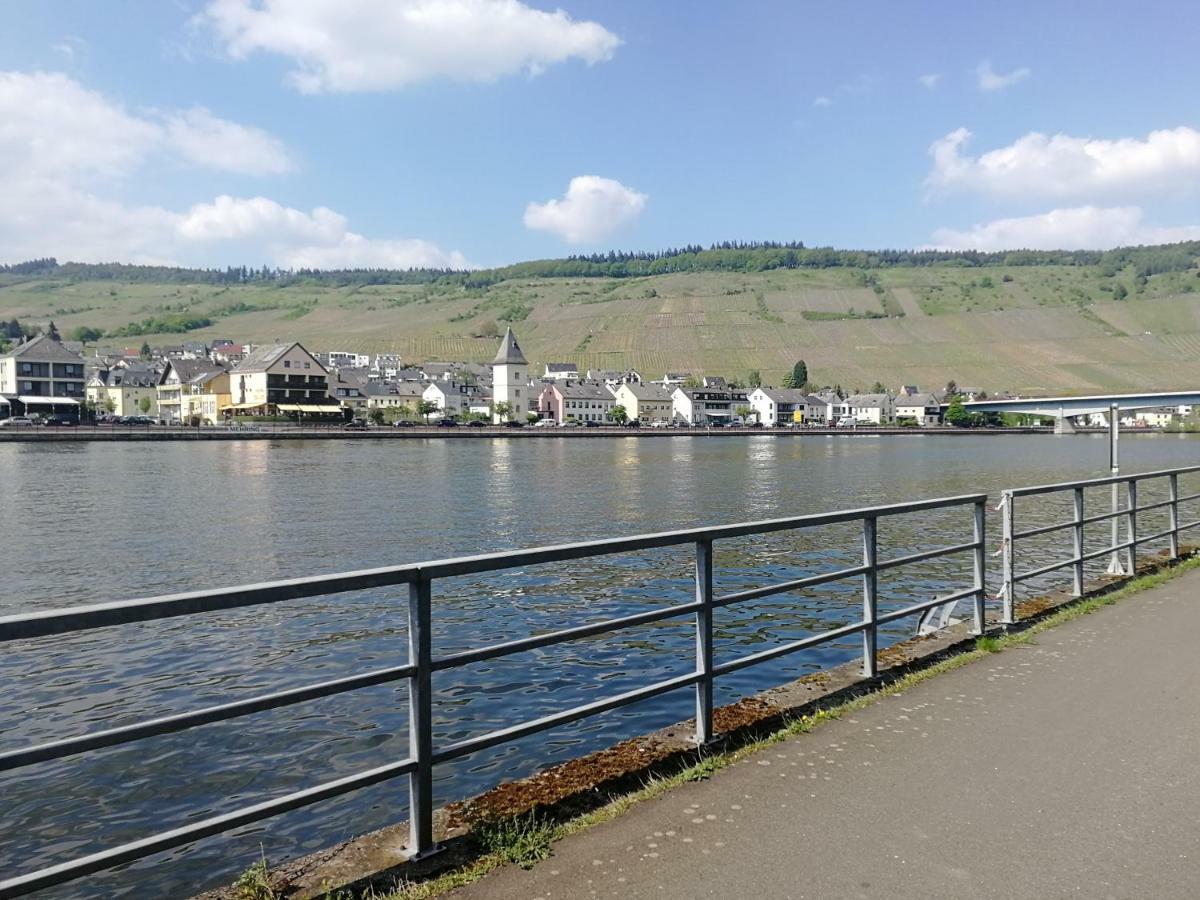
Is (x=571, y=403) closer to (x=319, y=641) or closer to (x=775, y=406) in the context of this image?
(x=775, y=406)

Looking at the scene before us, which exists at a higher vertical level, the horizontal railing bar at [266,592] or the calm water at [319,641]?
the horizontal railing bar at [266,592]

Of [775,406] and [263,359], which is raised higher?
[263,359]

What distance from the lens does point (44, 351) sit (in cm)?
12206

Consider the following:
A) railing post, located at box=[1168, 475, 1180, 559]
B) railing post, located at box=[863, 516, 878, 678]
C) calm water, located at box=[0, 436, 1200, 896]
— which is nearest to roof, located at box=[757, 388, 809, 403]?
calm water, located at box=[0, 436, 1200, 896]

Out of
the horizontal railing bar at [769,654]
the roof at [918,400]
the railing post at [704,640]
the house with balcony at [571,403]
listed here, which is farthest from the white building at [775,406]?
the railing post at [704,640]

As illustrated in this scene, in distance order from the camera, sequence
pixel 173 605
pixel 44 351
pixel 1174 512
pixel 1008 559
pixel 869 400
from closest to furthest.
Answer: pixel 173 605
pixel 1008 559
pixel 1174 512
pixel 44 351
pixel 869 400

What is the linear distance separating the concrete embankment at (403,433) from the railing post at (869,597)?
10920 centimetres

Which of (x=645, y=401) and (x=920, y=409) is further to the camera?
(x=645, y=401)

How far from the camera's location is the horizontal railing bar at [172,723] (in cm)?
331

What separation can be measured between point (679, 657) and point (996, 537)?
56.2 feet

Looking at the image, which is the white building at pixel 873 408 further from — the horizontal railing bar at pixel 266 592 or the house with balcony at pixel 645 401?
the horizontal railing bar at pixel 266 592

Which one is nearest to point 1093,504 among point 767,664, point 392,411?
point 767,664

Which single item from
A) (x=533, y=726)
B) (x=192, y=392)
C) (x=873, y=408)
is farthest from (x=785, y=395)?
(x=533, y=726)

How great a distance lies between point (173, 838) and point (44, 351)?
139m
